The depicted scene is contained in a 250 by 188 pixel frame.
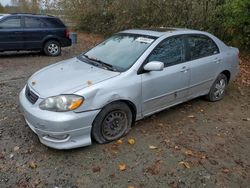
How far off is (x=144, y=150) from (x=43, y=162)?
1.36 meters

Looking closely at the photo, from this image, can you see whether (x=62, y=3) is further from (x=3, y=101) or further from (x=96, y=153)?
(x=96, y=153)

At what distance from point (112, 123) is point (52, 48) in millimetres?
7612

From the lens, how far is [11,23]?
31.7 feet

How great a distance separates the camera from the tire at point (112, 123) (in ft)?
12.2

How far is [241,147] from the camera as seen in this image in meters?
3.99

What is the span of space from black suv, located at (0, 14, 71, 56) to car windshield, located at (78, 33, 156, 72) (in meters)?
5.95

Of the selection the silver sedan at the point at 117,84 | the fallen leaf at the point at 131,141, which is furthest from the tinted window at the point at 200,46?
the fallen leaf at the point at 131,141

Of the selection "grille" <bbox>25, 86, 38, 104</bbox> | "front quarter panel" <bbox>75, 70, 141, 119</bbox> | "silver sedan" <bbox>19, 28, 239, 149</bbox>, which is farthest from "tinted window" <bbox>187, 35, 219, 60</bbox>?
"grille" <bbox>25, 86, 38, 104</bbox>

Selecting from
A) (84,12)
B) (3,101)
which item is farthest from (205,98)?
(84,12)

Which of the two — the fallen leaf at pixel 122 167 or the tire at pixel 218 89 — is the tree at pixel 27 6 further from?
the fallen leaf at pixel 122 167

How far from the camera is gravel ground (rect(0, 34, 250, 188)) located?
10.6 ft

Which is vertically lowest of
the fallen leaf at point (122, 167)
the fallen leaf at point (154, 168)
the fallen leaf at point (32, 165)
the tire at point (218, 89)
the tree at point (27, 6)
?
the fallen leaf at point (154, 168)

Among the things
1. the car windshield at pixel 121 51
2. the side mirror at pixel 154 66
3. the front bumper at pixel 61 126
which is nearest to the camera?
the front bumper at pixel 61 126

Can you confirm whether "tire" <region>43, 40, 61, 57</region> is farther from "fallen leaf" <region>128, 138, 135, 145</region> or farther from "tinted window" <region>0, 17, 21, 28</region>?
"fallen leaf" <region>128, 138, 135, 145</region>
